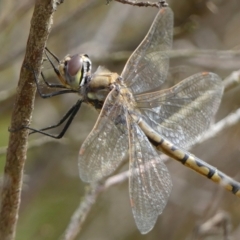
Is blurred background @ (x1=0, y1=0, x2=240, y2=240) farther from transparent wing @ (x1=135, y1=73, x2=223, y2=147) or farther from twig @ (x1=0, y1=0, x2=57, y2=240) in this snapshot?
twig @ (x1=0, y1=0, x2=57, y2=240)

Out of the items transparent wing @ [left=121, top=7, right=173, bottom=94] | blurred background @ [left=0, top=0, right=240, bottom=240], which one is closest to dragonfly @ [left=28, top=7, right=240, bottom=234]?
transparent wing @ [left=121, top=7, right=173, bottom=94]

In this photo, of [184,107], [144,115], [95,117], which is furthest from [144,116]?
[95,117]

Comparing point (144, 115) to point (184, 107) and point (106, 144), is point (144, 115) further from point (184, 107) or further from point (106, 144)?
point (106, 144)

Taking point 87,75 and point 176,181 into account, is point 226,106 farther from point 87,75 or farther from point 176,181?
point 87,75

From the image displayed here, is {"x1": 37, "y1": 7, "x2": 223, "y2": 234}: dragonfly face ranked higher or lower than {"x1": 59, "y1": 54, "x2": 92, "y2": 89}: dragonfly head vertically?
lower

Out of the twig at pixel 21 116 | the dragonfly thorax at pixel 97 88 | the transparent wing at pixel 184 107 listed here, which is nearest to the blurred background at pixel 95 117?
the transparent wing at pixel 184 107

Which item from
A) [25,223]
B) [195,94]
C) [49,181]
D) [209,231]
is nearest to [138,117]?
[195,94]

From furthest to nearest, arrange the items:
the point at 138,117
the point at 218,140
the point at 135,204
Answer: the point at 218,140, the point at 138,117, the point at 135,204
